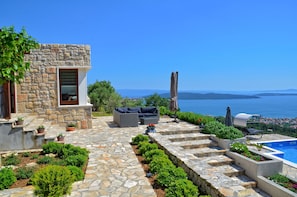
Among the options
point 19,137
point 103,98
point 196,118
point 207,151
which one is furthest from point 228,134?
point 103,98

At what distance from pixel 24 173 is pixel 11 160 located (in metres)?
1.41

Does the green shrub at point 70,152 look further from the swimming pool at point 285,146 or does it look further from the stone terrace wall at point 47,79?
the swimming pool at point 285,146

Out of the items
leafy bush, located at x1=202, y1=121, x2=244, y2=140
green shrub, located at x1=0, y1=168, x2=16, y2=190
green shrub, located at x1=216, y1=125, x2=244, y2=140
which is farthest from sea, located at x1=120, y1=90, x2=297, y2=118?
green shrub, located at x1=0, y1=168, x2=16, y2=190

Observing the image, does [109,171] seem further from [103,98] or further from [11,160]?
[103,98]

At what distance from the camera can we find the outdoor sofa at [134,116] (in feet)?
38.0

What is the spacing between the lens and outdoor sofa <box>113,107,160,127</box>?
38.0 feet

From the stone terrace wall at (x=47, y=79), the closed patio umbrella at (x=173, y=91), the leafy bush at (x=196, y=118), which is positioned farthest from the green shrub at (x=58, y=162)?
the closed patio umbrella at (x=173, y=91)

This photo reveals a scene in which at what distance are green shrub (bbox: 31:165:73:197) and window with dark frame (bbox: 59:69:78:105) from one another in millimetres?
7410

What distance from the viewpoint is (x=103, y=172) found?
572cm

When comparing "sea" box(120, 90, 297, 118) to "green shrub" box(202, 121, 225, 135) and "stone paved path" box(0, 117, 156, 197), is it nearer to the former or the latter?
"green shrub" box(202, 121, 225, 135)

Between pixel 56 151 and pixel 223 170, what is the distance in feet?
17.5

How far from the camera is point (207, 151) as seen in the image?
7.52 metres

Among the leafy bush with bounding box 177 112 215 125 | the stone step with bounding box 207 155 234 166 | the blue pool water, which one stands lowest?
the blue pool water

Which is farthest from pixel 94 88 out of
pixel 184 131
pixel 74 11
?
pixel 184 131
